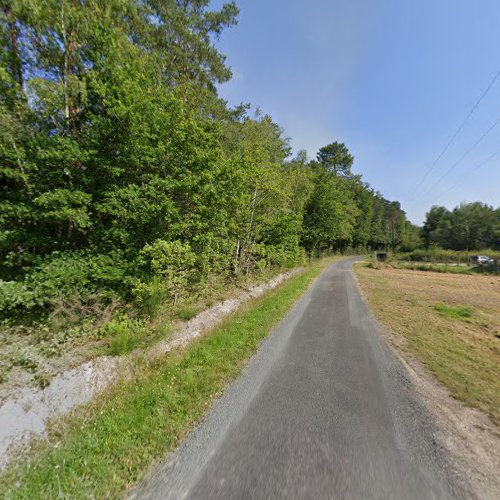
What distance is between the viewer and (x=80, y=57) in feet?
20.2

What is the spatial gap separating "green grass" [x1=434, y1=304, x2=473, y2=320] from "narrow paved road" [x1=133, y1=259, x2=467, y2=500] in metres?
4.53

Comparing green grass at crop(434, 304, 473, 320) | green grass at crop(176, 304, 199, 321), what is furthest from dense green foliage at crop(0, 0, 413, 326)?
green grass at crop(434, 304, 473, 320)

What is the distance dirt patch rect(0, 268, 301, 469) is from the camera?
2.43 m

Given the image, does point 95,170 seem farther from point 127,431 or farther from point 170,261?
point 127,431

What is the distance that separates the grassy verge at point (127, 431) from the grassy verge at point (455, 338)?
141 inches

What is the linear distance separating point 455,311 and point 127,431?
9594 mm

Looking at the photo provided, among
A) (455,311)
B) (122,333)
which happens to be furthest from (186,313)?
(455,311)

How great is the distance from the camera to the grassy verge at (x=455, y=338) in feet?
11.2

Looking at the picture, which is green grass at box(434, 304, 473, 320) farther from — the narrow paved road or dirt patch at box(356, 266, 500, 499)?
the narrow paved road

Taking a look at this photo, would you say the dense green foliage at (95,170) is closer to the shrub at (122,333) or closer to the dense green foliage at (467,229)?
the shrub at (122,333)

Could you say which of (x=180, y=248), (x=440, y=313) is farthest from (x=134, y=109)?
(x=440, y=313)

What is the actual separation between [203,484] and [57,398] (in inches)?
90.3

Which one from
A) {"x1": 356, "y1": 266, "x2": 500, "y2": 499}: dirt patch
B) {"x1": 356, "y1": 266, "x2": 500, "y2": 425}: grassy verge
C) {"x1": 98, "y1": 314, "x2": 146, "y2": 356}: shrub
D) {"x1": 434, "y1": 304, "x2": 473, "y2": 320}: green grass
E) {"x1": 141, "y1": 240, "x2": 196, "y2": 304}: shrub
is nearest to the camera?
{"x1": 356, "y1": 266, "x2": 500, "y2": 499}: dirt patch

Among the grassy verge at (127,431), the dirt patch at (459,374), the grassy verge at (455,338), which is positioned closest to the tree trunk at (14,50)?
the grassy verge at (127,431)
